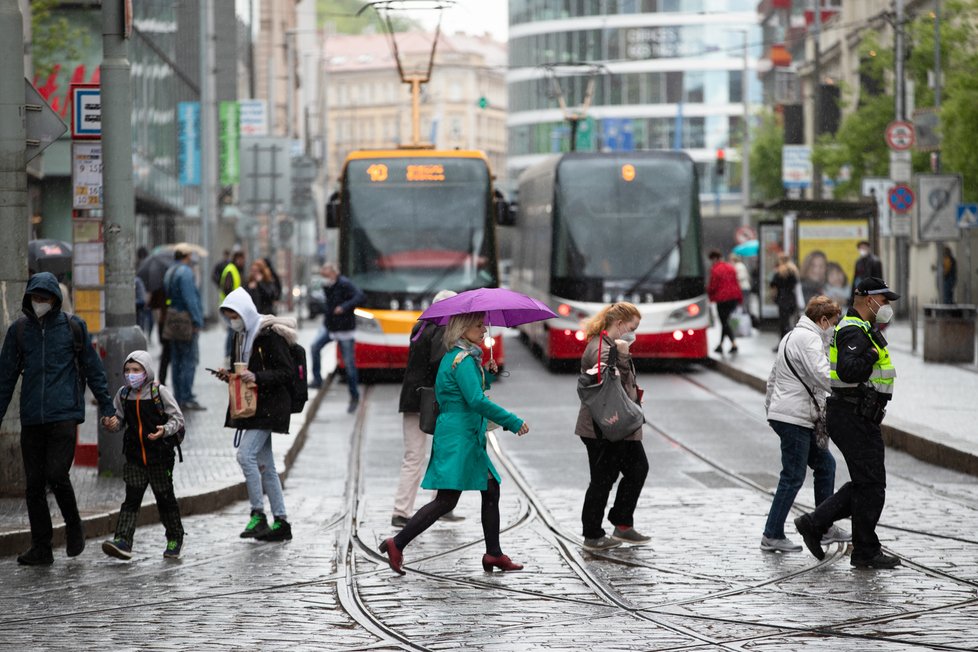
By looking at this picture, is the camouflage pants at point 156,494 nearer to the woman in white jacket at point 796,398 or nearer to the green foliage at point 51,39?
the woman in white jacket at point 796,398

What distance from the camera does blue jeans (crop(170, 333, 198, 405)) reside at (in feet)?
61.7

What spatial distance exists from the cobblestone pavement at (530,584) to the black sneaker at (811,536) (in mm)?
88

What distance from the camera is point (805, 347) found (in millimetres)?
10266

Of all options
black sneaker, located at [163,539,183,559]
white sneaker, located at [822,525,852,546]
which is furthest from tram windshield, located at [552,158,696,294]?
black sneaker, located at [163,539,183,559]

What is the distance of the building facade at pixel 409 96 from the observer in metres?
140

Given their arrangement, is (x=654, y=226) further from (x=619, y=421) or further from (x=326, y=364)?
(x=619, y=421)

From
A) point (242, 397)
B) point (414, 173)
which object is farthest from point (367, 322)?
point (242, 397)

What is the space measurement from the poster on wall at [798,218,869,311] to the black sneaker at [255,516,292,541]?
23.2 metres

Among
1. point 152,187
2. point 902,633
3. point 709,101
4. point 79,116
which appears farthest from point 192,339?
point 709,101

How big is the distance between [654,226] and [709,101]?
263ft

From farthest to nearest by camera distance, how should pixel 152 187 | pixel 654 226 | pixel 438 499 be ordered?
pixel 152 187
pixel 654 226
pixel 438 499

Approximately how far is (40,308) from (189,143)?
3140 centimetres

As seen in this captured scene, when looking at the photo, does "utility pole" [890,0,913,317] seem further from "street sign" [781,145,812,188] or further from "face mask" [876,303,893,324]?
"face mask" [876,303,893,324]

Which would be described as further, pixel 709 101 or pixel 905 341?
pixel 709 101
